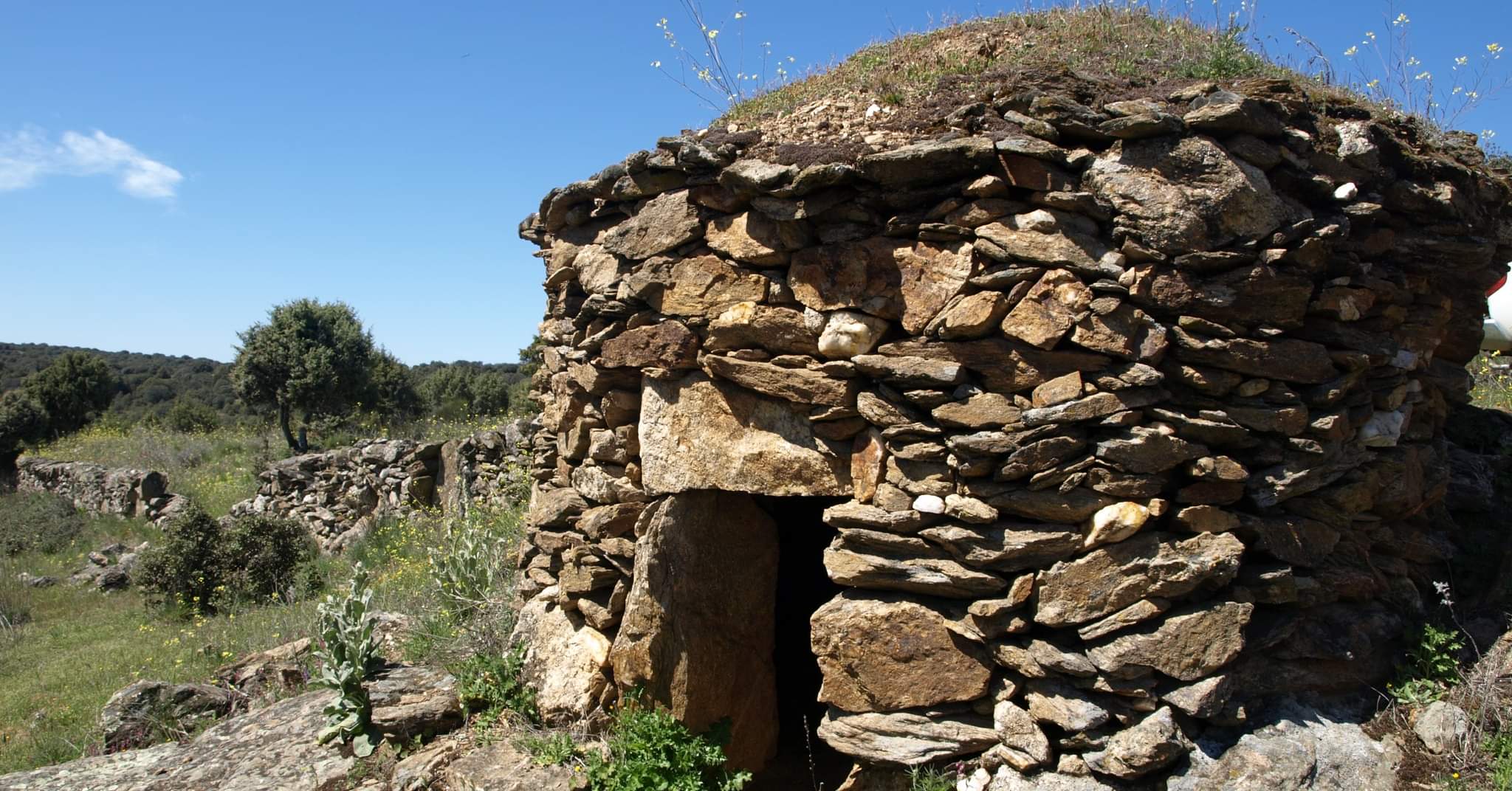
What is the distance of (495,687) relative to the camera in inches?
201

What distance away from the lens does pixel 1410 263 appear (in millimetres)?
4168

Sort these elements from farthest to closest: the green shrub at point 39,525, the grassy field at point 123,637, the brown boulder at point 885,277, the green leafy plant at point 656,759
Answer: the green shrub at point 39,525 → the grassy field at point 123,637 → the green leafy plant at point 656,759 → the brown boulder at point 885,277

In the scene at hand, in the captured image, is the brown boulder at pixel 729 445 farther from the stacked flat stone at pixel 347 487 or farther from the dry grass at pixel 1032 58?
the stacked flat stone at pixel 347 487

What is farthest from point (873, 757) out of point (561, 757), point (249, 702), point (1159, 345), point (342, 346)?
point (342, 346)

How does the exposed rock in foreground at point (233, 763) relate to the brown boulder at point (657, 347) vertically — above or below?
below

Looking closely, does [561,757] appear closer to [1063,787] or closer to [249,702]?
[1063,787]

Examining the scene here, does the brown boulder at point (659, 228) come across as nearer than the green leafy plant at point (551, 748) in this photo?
No

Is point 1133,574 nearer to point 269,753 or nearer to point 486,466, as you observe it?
point 269,753

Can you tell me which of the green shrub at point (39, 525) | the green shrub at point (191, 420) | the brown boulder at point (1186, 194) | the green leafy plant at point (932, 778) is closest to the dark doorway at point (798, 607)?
the green leafy plant at point (932, 778)

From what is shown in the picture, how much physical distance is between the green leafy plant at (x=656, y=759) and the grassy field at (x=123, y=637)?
1.73 m

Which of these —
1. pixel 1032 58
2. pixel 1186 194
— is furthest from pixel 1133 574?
pixel 1032 58

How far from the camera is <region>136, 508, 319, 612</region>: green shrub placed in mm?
10125

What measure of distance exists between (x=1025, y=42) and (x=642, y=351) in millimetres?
2856

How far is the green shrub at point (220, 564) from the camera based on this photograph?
10.1 metres
